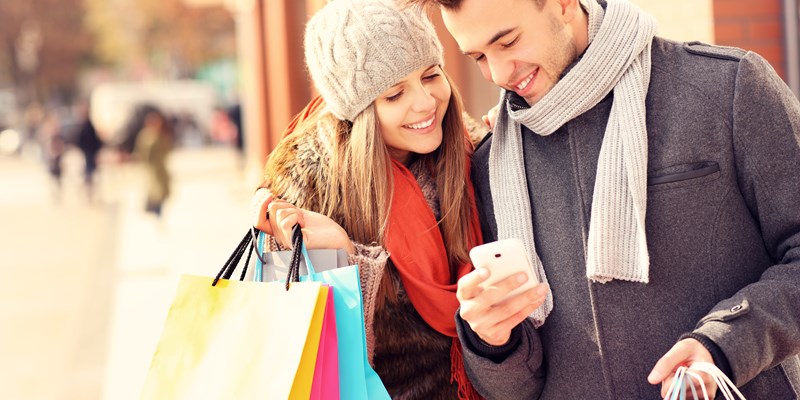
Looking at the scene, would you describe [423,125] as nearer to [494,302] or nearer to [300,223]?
[300,223]

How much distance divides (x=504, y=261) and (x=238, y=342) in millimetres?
649

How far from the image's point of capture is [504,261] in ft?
6.52

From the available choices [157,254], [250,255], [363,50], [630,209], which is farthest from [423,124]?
[157,254]

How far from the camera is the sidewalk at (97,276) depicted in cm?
728

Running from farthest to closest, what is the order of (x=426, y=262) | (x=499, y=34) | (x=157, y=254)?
(x=157, y=254) → (x=426, y=262) → (x=499, y=34)

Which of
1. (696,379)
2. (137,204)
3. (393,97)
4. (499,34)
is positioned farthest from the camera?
(137,204)

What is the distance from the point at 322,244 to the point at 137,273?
30.5 ft

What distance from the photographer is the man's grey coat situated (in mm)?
2018

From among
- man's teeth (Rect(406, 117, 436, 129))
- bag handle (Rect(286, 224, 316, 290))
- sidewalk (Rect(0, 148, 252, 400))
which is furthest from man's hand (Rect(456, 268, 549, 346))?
sidewalk (Rect(0, 148, 252, 400))

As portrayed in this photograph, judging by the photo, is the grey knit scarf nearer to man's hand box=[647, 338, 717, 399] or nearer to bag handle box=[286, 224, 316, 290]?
man's hand box=[647, 338, 717, 399]

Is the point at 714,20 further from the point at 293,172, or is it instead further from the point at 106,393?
the point at 106,393

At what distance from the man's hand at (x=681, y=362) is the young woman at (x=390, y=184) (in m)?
0.75

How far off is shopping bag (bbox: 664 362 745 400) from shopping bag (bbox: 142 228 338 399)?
75 centimetres

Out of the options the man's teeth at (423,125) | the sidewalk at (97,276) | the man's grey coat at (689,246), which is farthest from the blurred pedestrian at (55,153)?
the man's grey coat at (689,246)
